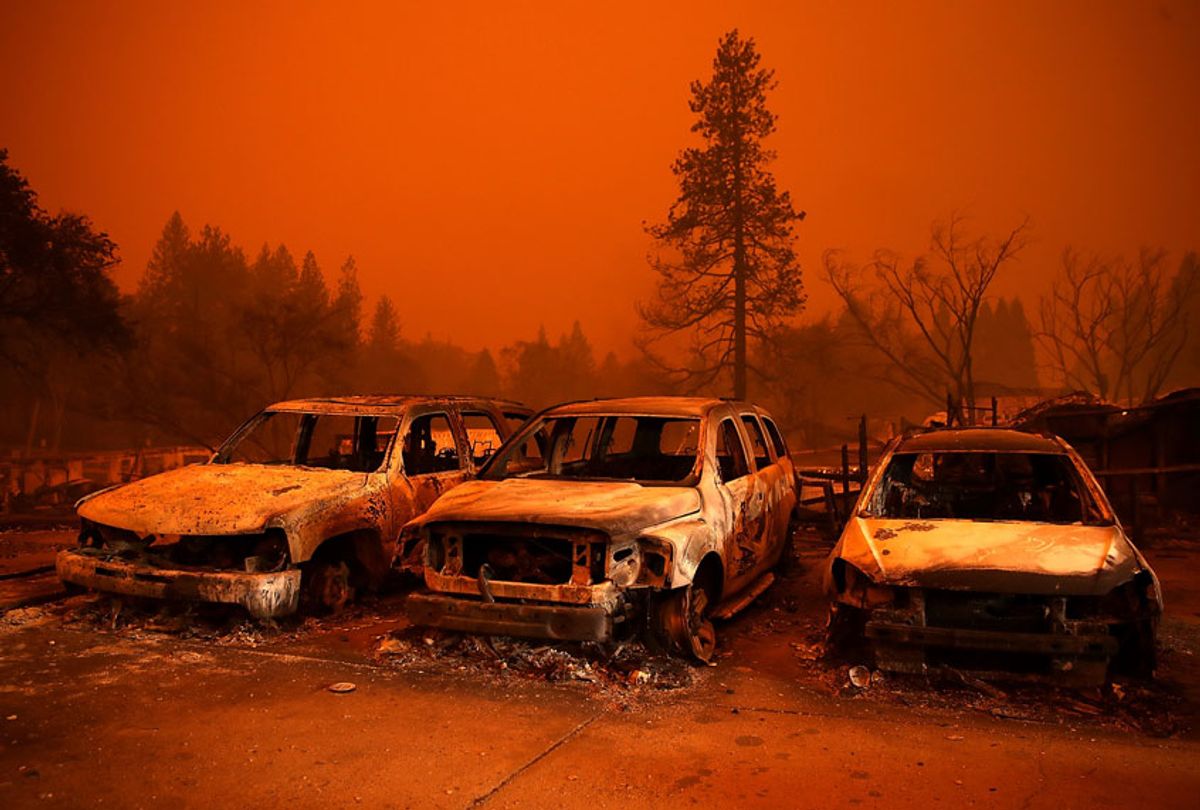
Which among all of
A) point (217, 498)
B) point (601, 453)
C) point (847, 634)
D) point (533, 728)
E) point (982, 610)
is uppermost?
point (601, 453)

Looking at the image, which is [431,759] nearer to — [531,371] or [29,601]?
[29,601]

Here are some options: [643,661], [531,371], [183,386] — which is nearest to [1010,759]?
[643,661]

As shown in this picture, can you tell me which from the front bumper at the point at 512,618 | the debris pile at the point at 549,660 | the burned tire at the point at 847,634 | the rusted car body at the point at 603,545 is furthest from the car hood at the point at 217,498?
the burned tire at the point at 847,634

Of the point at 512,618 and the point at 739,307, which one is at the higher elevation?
the point at 739,307

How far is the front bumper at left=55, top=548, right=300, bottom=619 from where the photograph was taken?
6.05m

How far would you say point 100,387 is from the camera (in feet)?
159

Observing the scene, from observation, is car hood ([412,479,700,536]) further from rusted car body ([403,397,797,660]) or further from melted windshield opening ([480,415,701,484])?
melted windshield opening ([480,415,701,484])

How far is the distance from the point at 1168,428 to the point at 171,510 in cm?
1236

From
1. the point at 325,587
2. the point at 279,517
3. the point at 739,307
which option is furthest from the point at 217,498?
the point at 739,307

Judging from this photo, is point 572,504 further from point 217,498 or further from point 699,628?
point 217,498

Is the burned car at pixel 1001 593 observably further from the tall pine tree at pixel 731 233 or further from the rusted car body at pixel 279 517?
the tall pine tree at pixel 731 233

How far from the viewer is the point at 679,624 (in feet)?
18.0

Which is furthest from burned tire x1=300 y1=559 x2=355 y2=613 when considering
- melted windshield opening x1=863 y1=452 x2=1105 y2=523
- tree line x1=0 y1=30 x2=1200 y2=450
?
tree line x1=0 y1=30 x2=1200 y2=450

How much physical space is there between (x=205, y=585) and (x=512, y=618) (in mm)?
2328
